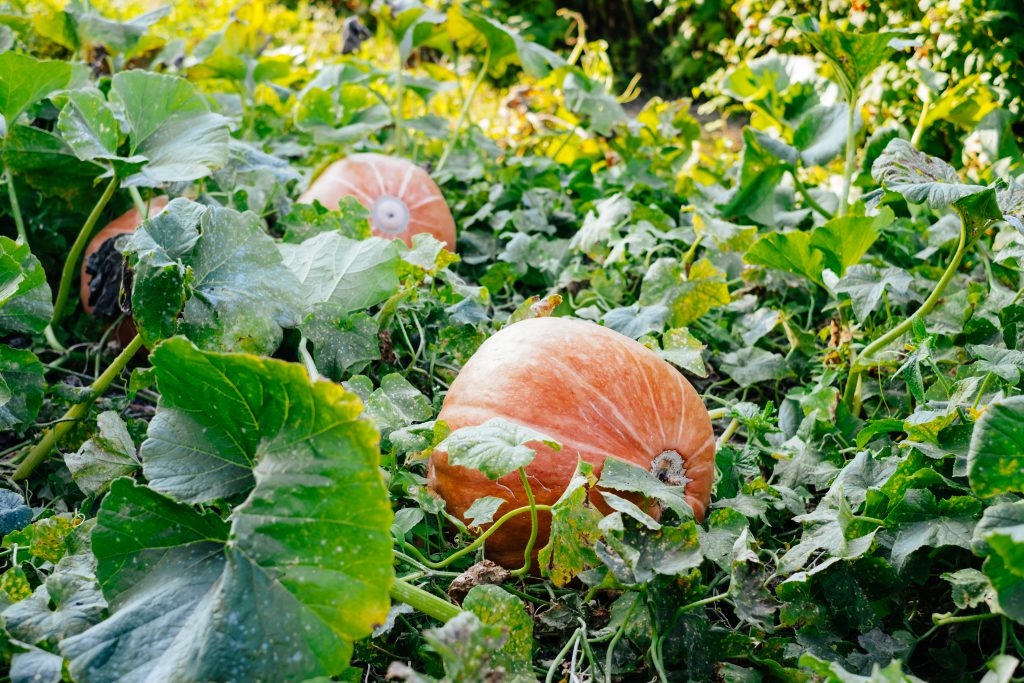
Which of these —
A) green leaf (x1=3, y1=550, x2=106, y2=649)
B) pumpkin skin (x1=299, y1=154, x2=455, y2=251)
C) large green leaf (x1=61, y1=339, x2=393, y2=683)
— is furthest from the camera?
pumpkin skin (x1=299, y1=154, x2=455, y2=251)

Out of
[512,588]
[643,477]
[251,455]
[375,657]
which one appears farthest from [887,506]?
[251,455]

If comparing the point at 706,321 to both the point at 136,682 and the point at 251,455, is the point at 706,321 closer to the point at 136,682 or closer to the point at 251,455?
the point at 251,455

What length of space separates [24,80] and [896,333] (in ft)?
5.35

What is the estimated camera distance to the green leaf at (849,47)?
187 cm

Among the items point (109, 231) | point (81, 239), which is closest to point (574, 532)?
point (81, 239)

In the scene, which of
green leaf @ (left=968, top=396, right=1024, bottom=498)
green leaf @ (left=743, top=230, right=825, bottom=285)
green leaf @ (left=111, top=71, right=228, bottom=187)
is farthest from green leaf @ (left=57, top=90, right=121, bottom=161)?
green leaf @ (left=968, top=396, right=1024, bottom=498)

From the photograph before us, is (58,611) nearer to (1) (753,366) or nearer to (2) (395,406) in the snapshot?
(2) (395,406)

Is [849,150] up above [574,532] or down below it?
above

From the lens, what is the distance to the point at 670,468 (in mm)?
1336

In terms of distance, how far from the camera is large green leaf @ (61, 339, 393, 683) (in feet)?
2.82

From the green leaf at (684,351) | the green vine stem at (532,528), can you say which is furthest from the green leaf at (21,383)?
the green leaf at (684,351)

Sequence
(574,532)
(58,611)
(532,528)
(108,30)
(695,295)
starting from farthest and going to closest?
(108,30)
(695,295)
(532,528)
(574,532)
(58,611)

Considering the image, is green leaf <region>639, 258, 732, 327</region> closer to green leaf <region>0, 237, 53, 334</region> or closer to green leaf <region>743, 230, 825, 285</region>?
green leaf <region>743, 230, 825, 285</region>

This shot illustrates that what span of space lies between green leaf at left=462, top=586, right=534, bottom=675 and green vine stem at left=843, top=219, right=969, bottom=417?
2.81ft
